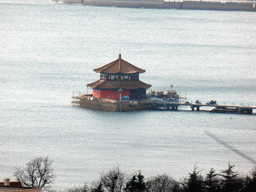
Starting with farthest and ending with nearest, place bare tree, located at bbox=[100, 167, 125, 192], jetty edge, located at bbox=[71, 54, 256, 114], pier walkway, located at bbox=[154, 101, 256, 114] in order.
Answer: pier walkway, located at bbox=[154, 101, 256, 114] < jetty edge, located at bbox=[71, 54, 256, 114] < bare tree, located at bbox=[100, 167, 125, 192]

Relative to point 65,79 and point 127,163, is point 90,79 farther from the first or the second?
point 127,163

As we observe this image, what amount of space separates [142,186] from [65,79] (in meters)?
51.7

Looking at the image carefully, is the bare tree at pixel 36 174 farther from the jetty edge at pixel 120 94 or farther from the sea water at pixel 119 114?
the jetty edge at pixel 120 94

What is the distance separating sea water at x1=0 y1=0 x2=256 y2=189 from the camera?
42000mm

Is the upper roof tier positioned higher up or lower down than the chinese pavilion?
higher up

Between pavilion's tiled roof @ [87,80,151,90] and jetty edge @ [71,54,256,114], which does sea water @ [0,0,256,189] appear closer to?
jetty edge @ [71,54,256,114]

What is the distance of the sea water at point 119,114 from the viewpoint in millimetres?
42000

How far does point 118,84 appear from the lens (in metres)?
57.6

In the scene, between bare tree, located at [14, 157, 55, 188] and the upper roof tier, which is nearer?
bare tree, located at [14, 157, 55, 188]

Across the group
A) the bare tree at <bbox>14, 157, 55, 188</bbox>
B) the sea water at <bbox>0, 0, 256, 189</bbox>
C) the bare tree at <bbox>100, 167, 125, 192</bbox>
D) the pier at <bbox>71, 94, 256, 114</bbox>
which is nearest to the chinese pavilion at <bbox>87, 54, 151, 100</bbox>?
the pier at <bbox>71, 94, 256, 114</bbox>

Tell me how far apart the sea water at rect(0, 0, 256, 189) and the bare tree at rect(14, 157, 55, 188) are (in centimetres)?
55

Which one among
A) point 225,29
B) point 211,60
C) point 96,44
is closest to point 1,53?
point 96,44

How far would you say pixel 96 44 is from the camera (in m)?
129

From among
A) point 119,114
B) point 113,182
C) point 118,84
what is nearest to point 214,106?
point 118,84
